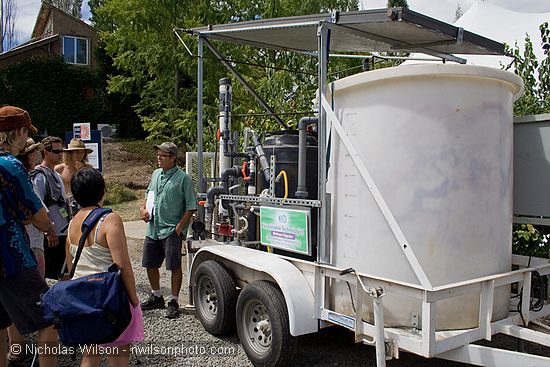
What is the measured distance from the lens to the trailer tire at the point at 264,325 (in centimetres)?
407

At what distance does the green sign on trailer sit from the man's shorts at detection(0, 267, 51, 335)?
6.38 ft

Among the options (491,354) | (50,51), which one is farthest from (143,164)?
(491,354)

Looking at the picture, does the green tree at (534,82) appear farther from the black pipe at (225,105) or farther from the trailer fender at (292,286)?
the trailer fender at (292,286)

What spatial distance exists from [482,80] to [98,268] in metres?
2.86

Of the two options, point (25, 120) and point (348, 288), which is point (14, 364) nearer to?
point (25, 120)

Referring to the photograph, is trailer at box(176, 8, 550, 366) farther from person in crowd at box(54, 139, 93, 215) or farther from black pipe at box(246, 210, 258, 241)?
person in crowd at box(54, 139, 93, 215)

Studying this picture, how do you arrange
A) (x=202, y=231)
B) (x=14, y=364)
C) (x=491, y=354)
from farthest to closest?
1. (x=202, y=231)
2. (x=14, y=364)
3. (x=491, y=354)

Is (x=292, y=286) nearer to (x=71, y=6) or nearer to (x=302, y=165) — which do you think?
(x=302, y=165)

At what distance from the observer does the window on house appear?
30.5 metres

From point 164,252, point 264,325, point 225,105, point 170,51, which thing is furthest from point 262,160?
point 170,51

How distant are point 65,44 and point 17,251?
30361mm

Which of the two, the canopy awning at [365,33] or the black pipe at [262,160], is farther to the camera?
the black pipe at [262,160]

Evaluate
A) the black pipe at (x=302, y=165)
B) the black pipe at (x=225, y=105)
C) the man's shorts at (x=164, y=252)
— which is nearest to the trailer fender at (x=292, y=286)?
the black pipe at (x=302, y=165)

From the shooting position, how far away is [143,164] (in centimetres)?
A: 2217
